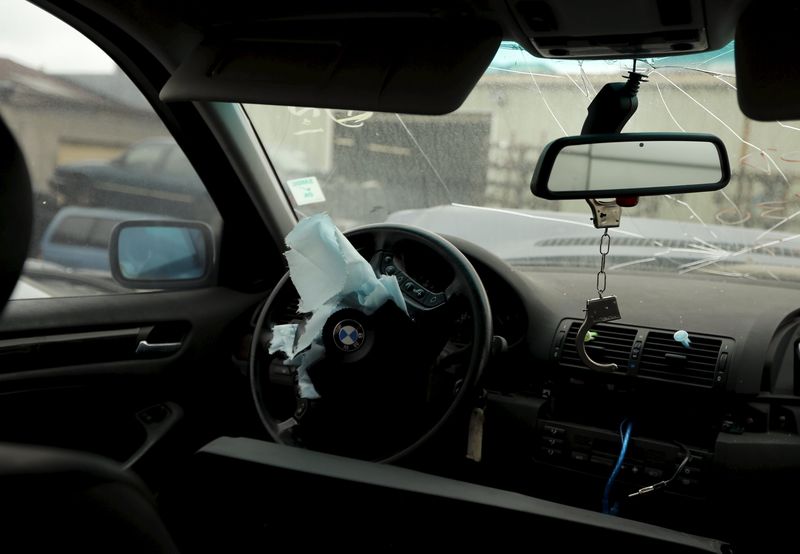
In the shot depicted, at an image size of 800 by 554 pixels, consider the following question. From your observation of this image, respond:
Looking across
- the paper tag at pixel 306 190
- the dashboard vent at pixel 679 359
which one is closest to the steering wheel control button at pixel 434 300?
the dashboard vent at pixel 679 359

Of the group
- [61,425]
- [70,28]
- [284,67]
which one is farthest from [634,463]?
[70,28]

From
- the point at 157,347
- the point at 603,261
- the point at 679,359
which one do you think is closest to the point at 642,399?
the point at 679,359

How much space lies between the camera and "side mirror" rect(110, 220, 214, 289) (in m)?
4.20

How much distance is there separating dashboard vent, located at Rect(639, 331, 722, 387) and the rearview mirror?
2.01 ft

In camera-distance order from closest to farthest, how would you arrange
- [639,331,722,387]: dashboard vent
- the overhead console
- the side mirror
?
the overhead console
[639,331,722,387]: dashboard vent
the side mirror

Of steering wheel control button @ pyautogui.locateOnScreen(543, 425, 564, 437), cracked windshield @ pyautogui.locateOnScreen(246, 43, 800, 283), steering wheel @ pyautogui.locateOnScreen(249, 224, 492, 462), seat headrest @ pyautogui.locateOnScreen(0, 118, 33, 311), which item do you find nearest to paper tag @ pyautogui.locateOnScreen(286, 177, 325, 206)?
cracked windshield @ pyautogui.locateOnScreen(246, 43, 800, 283)

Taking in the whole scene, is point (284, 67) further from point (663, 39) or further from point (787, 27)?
point (787, 27)

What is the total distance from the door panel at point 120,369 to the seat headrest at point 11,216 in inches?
99.2

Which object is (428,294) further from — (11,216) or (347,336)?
(11,216)

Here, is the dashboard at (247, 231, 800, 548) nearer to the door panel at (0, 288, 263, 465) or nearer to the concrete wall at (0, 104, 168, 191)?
the door panel at (0, 288, 263, 465)

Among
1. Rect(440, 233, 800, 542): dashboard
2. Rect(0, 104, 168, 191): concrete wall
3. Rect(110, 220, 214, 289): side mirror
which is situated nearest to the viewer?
Rect(440, 233, 800, 542): dashboard

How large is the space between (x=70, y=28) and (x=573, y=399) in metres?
2.52

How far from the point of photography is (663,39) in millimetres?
2945

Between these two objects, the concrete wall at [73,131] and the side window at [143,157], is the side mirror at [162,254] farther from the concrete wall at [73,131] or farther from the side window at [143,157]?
the concrete wall at [73,131]
